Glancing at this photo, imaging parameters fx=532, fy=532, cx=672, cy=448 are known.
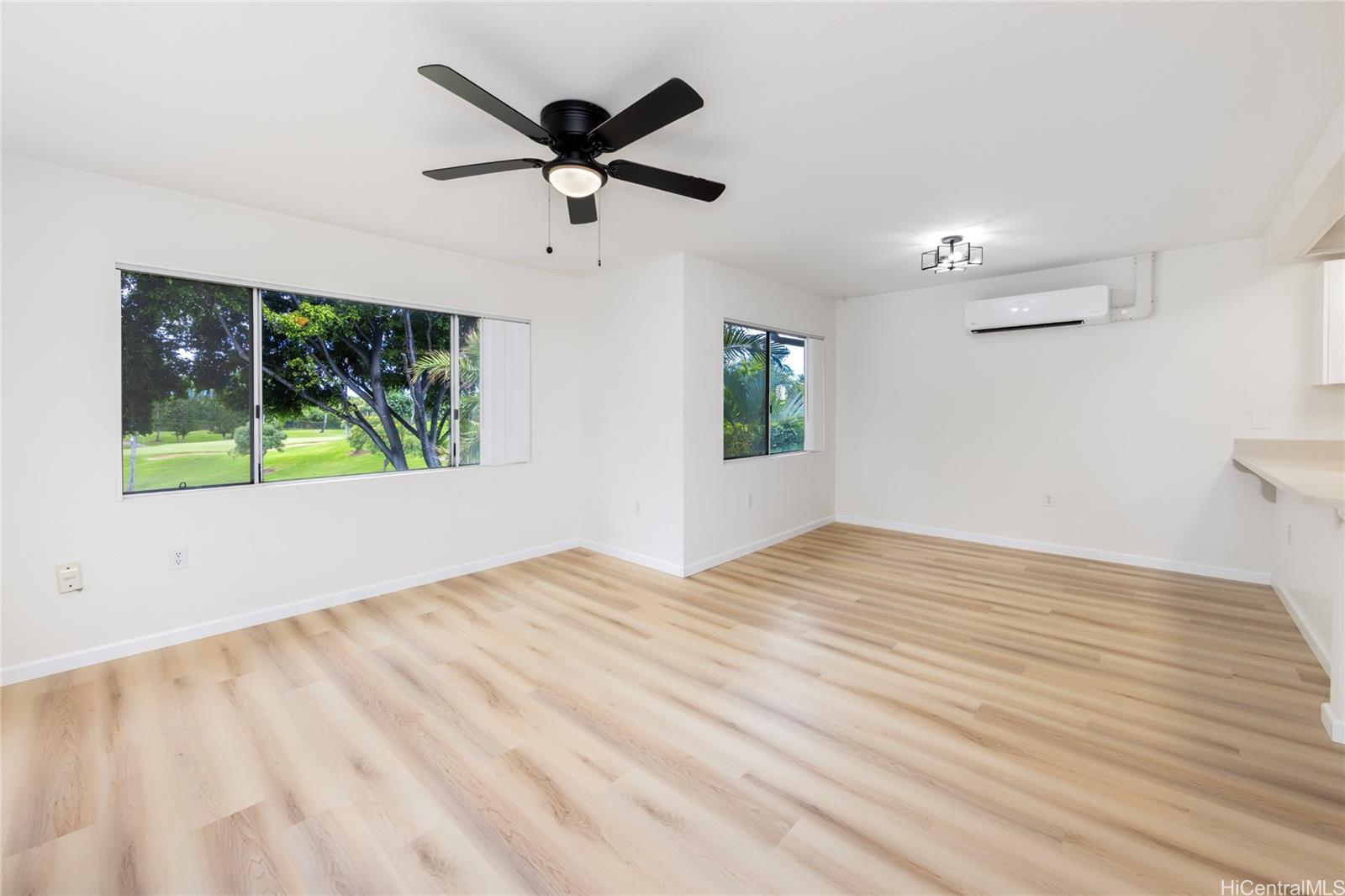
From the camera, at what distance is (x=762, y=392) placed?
5.29m

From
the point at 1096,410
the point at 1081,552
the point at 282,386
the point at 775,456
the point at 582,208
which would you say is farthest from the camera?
the point at 775,456

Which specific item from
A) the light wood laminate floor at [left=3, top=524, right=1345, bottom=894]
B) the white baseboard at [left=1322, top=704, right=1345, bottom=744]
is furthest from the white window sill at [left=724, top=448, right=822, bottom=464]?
the white baseboard at [left=1322, top=704, right=1345, bottom=744]

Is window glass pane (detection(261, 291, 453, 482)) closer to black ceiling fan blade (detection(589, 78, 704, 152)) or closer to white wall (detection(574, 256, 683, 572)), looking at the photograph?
white wall (detection(574, 256, 683, 572))

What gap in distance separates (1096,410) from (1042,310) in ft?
3.16

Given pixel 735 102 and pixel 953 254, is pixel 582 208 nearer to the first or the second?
pixel 735 102

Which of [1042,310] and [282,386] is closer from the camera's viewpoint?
[282,386]

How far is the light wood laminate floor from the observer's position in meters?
1.56

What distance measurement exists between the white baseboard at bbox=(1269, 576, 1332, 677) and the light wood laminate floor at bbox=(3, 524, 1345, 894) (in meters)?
0.06

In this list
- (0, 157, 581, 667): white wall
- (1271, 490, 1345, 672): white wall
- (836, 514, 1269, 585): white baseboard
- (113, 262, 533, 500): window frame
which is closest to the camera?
(1271, 490, 1345, 672): white wall

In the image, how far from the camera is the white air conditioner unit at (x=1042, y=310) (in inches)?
167

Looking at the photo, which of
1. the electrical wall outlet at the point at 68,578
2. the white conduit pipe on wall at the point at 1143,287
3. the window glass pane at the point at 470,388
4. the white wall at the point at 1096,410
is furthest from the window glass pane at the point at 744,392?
the electrical wall outlet at the point at 68,578

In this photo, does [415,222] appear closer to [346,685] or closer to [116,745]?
[346,685]

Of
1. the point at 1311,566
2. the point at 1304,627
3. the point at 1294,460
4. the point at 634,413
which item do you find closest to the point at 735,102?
the point at 634,413

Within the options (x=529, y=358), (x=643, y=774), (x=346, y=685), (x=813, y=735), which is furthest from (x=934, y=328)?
(x=346, y=685)
